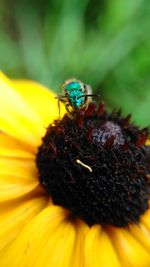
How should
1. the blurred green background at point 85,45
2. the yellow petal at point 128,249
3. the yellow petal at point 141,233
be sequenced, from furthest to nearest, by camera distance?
the blurred green background at point 85,45 < the yellow petal at point 141,233 < the yellow petal at point 128,249

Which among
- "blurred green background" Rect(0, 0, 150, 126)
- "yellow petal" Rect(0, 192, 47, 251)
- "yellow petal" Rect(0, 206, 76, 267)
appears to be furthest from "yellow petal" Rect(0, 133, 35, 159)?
"blurred green background" Rect(0, 0, 150, 126)

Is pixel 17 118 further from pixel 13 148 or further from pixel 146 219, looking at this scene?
pixel 146 219

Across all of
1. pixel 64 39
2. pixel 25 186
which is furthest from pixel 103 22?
pixel 25 186

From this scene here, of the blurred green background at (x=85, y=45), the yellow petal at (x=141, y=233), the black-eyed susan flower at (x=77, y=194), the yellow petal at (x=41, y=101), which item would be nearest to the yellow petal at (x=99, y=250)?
the black-eyed susan flower at (x=77, y=194)

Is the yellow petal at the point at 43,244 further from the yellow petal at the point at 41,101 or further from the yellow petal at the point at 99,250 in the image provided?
the yellow petal at the point at 41,101

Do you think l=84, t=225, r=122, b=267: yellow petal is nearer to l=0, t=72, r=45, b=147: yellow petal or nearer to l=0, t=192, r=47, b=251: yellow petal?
l=0, t=192, r=47, b=251: yellow petal

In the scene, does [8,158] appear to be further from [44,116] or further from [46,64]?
[46,64]
